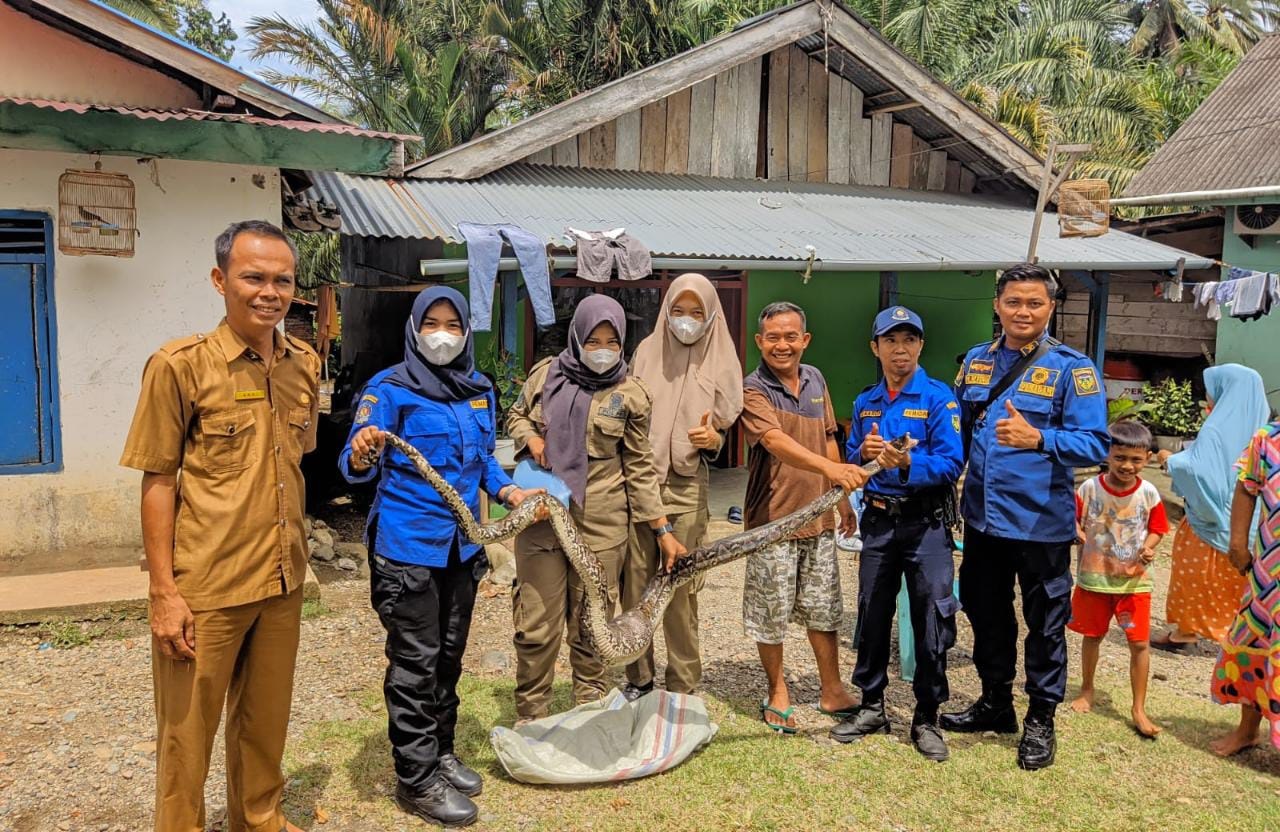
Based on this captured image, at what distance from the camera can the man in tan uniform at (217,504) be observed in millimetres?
2406

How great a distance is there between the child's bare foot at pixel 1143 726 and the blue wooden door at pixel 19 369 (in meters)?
6.00

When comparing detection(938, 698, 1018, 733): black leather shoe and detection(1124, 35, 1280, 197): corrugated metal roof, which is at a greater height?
detection(1124, 35, 1280, 197): corrugated metal roof

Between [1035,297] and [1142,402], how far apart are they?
878 cm

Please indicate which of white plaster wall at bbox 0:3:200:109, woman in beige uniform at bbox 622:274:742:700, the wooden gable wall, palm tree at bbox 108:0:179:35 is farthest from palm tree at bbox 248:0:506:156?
woman in beige uniform at bbox 622:274:742:700

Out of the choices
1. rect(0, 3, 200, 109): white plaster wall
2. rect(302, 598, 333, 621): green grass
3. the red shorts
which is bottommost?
rect(302, 598, 333, 621): green grass

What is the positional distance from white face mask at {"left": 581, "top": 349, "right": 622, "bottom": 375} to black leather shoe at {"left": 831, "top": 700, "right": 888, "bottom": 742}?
1787mm

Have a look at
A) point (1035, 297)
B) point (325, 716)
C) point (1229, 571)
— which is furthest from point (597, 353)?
point (1229, 571)

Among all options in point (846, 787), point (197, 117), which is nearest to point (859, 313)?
point (197, 117)

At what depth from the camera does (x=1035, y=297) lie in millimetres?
3439

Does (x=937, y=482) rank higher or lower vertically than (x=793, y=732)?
higher

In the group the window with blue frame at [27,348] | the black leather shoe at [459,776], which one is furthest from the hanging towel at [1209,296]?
the window with blue frame at [27,348]

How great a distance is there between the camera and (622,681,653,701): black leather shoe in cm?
374

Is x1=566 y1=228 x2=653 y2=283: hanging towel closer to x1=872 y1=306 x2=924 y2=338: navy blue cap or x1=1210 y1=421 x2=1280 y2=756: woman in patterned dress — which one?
x1=872 y1=306 x2=924 y2=338: navy blue cap

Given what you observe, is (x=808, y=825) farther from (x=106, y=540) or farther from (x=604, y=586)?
(x=106, y=540)
